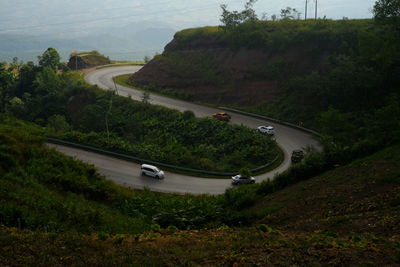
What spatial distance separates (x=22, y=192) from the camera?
1862 cm

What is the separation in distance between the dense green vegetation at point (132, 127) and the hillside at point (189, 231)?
11242 millimetres

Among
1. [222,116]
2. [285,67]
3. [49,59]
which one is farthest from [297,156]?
[49,59]

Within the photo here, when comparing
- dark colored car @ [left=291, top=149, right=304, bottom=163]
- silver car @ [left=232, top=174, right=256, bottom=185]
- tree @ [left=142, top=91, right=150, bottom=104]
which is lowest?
silver car @ [left=232, top=174, right=256, bottom=185]

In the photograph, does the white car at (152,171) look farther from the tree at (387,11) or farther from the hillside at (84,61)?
the hillside at (84,61)

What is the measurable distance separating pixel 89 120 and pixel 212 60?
69.6ft

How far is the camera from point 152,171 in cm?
3153

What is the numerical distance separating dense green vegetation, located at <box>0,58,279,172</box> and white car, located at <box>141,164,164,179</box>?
9.29ft

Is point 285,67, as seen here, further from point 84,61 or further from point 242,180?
point 84,61

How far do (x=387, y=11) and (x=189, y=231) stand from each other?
36211mm

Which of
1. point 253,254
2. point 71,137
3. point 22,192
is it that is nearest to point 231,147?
point 71,137

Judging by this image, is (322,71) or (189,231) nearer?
(189,231)

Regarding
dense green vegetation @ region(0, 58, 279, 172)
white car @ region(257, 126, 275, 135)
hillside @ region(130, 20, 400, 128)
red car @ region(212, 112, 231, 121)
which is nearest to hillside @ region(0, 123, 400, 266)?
dense green vegetation @ region(0, 58, 279, 172)

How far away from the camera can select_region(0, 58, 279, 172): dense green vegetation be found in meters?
35.5

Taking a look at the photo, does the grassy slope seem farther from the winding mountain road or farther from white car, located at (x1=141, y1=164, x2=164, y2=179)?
white car, located at (x1=141, y1=164, x2=164, y2=179)
